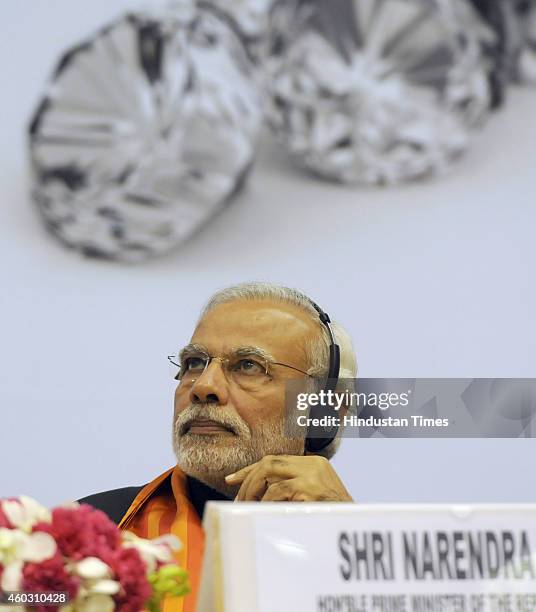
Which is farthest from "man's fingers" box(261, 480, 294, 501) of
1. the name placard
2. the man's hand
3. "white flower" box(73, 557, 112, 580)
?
"white flower" box(73, 557, 112, 580)

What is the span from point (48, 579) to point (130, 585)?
0.28 feet

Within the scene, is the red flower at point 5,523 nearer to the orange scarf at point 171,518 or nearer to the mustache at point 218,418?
the orange scarf at point 171,518

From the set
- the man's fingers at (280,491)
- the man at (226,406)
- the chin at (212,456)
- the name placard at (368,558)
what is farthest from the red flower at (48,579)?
the chin at (212,456)

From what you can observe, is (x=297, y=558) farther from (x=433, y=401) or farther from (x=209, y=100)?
(x=209, y=100)

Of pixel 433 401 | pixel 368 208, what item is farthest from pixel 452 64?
pixel 433 401

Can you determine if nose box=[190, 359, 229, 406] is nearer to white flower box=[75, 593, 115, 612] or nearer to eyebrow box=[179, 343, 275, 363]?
eyebrow box=[179, 343, 275, 363]

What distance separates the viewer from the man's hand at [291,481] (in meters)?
1.61

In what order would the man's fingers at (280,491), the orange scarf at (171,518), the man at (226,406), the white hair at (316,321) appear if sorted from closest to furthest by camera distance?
the man's fingers at (280,491)
the orange scarf at (171,518)
the man at (226,406)
the white hair at (316,321)

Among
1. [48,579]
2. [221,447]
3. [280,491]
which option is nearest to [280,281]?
[221,447]

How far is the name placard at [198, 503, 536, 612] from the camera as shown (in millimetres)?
1156

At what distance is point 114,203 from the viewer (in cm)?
232

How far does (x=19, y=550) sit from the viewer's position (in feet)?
3.74

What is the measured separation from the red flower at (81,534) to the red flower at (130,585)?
0.02 meters

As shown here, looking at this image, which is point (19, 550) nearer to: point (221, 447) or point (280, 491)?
point (280, 491)
